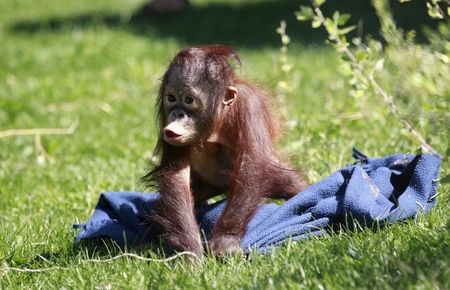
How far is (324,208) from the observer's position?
14.6ft

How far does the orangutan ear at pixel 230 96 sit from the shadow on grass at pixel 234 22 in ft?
25.3

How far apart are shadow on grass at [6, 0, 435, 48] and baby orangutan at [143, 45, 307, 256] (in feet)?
25.2

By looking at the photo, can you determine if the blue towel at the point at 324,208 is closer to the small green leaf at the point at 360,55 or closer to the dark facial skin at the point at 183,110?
the dark facial skin at the point at 183,110

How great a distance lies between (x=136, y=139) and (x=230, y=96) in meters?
3.62

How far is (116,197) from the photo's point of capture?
17.0 feet

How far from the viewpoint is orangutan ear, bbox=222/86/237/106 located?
4.53m

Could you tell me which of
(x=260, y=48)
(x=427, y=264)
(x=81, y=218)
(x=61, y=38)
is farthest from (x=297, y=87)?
(x=427, y=264)

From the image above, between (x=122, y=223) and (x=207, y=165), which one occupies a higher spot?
(x=207, y=165)

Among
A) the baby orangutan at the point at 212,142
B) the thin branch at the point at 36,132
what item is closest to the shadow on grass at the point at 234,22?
the thin branch at the point at 36,132

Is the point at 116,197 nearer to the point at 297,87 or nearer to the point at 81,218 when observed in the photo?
the point at 81,218

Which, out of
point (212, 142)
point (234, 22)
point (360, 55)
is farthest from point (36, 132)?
point (234, 22)

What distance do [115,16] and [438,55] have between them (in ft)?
38.6

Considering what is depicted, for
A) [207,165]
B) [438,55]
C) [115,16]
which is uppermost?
[438,55]

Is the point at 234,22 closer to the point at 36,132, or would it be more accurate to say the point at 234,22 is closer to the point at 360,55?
the point at 36,132
